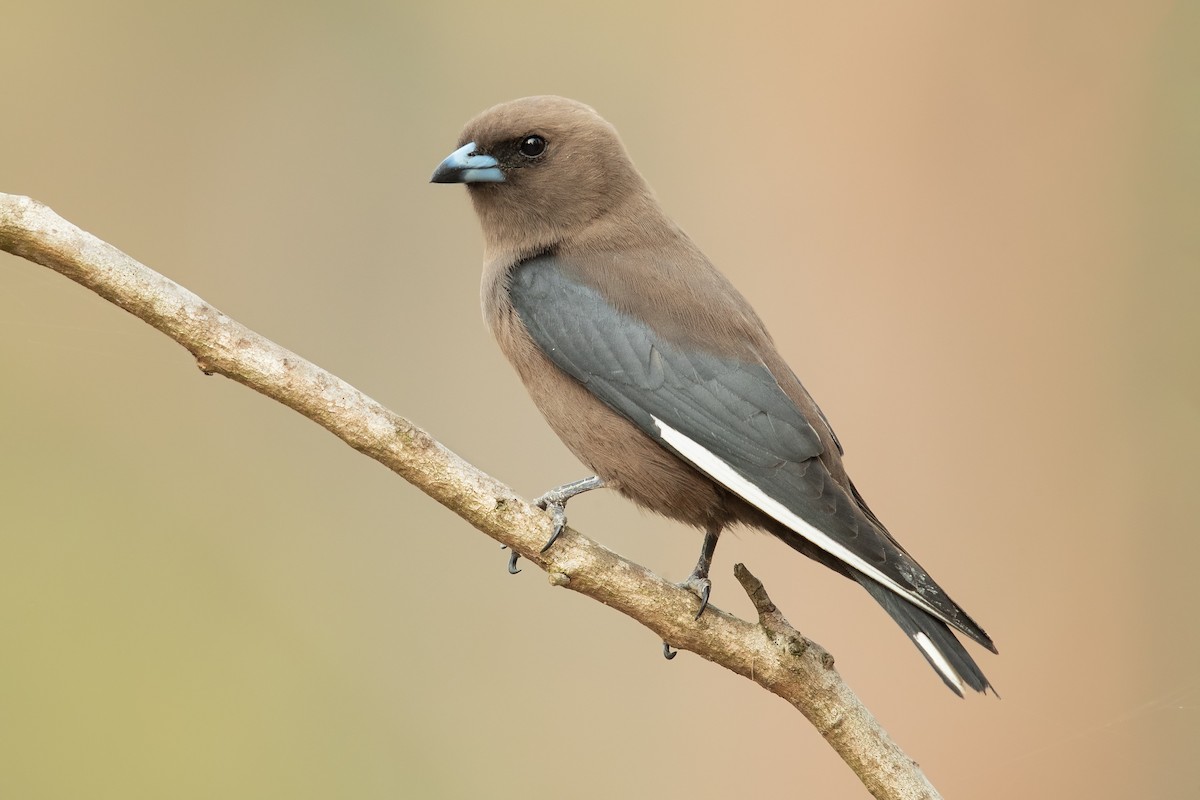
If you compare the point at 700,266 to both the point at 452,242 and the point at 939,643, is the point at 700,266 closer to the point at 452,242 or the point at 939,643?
the point at 939,643

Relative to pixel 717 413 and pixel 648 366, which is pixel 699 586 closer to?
Answer: pixel 717 413

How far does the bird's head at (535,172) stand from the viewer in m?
3.15

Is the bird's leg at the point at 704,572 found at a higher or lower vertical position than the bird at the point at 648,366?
lower

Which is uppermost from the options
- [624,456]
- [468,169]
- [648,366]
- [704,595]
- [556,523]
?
[468,169]

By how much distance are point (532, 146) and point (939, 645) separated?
1.60 metres

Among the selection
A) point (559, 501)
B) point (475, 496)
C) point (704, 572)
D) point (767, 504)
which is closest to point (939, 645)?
point (767, 504)

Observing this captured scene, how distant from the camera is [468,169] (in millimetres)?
3125

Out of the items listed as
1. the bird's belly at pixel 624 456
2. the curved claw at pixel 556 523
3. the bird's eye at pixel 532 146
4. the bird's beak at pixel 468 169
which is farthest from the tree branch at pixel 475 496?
the bird's eye at pixel 532 146

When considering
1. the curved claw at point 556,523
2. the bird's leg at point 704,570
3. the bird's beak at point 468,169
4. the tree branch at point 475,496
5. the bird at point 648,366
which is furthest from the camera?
the bird's beak at point 468,169

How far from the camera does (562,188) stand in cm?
316

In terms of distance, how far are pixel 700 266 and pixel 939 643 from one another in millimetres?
1102

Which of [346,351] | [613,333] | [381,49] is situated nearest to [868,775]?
[613,333]

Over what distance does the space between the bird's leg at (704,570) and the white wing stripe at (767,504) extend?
0.22 m

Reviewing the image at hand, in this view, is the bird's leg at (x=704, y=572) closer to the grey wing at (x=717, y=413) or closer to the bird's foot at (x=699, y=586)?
the bird's foot at (x=699, y=586)
